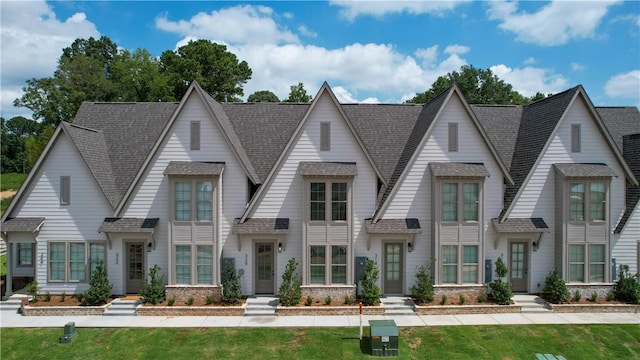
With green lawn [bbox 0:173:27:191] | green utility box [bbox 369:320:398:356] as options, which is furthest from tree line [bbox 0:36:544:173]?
green utility box [bbox 369:320:398:356]

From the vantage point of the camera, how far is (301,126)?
18.8 meters

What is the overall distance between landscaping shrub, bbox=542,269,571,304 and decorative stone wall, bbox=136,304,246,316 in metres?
13.4

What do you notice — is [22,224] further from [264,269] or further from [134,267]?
[264,269]

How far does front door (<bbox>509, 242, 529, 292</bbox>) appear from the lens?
19547 mm

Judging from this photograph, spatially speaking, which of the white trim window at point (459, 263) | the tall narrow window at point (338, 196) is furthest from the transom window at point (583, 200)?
the tall narrow window at point (338, 196)

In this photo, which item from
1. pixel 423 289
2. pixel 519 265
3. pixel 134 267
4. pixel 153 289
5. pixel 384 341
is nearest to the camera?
pixel 384 341

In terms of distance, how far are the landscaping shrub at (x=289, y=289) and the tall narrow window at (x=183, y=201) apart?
4999mm

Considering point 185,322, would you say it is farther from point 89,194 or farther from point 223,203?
point 89,194

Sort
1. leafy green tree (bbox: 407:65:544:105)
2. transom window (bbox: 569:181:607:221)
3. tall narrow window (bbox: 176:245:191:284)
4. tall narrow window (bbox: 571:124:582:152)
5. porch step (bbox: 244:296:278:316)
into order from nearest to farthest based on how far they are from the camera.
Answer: porch step (bbox: 244:296:278:316), tall narrow window (bbox: 176:245:191:284), transom window (bbox: 569:181:607:221), tall narrow window (bbox: 571:124:582:152), leafy green tree (bbox: 407:65:544:105)

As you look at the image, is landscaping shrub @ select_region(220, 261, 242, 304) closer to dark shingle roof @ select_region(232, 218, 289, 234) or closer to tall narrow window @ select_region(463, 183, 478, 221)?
dark shingle roof @ select_region(232, 218, 289, 234)

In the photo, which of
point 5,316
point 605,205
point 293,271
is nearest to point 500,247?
point 605,205

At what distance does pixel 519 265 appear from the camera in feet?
64.3

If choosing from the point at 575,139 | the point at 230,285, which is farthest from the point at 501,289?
the point at 230,285

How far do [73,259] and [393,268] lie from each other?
48.4 ft
